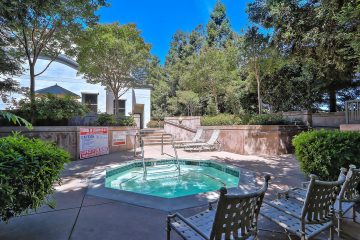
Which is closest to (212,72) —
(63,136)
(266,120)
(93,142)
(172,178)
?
(266,120)

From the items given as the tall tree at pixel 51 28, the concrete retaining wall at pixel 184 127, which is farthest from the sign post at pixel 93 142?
the concrete retaining wall at pixel 184 127

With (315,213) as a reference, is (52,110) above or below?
above

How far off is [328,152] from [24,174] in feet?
17.0

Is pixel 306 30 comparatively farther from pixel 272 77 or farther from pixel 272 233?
pixel 272 233

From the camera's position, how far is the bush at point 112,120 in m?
10.1

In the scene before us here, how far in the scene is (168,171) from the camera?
772 centimetres

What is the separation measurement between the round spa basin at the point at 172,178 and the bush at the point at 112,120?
3.41m

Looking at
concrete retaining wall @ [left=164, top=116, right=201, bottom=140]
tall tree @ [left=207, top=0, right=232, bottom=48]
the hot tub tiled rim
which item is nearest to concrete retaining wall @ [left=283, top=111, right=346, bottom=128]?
concrete retaining wall @ [left=164, top=116, right=201, bottom=140]

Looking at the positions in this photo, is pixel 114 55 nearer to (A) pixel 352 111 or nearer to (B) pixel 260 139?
(B) pixel 260 139

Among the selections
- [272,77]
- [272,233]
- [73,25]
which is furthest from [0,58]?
[272,77]

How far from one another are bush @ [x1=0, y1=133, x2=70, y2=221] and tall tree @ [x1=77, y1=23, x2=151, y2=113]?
372 inches

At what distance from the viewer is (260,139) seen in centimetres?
990

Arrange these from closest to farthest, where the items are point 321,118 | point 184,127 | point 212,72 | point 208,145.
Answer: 1. point 208,145
2. point 321,118
3. point 184,127
4. point 212,72

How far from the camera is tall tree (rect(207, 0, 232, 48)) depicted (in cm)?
2816
